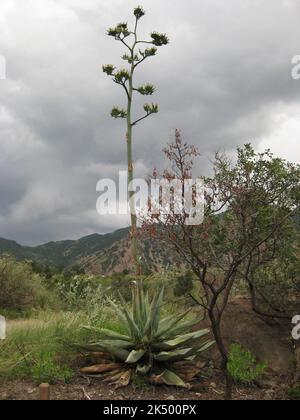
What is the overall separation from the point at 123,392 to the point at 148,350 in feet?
3.02

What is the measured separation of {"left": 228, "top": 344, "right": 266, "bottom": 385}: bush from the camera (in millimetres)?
7855

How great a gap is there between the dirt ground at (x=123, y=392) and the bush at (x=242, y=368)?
0.18 metres

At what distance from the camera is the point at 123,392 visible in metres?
7.45

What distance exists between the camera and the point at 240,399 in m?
7.42

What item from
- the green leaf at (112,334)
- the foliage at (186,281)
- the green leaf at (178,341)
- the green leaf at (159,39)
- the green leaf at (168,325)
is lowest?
the green leaf at (178,341)

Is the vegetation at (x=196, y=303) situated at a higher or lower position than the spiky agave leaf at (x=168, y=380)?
higher

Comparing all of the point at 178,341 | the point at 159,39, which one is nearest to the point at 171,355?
the point at 178,341

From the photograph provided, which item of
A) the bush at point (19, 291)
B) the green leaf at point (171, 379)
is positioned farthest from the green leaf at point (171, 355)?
the bush at point (19, 291)

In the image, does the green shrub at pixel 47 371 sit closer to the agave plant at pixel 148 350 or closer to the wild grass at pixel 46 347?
the wild grass at pixel 46 347

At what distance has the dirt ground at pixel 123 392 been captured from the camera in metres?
7.19

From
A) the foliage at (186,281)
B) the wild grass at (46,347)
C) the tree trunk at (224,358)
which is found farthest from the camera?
the foliage at (186,281)

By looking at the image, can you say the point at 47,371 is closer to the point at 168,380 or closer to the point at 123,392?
the point at 123,392

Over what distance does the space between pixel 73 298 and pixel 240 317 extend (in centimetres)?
360
